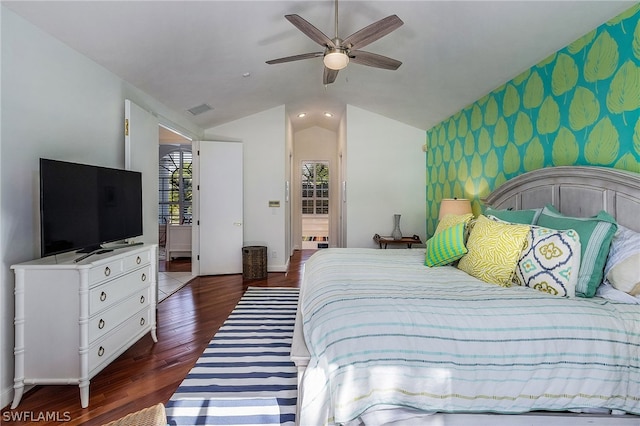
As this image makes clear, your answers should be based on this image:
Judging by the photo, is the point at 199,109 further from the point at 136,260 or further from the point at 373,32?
the point at 373,32

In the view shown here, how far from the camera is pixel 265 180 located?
5430 mm

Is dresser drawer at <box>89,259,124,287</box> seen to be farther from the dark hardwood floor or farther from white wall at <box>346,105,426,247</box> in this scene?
white wall at <box>346,105,426,247</box>

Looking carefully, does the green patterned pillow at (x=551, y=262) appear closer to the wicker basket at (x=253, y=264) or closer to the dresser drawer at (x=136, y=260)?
the dresser drawer at (x=136, y=260)

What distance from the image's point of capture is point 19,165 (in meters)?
1.96

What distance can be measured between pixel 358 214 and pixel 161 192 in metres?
4.83

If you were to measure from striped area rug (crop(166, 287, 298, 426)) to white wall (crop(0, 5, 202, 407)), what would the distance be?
3.64 ft

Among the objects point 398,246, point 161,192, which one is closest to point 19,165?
point 398,246

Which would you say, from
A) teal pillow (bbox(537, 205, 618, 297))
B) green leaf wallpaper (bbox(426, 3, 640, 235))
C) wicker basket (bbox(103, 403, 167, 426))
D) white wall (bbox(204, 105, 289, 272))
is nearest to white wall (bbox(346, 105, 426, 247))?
white wall (bbox(204, 105, 289, 272))

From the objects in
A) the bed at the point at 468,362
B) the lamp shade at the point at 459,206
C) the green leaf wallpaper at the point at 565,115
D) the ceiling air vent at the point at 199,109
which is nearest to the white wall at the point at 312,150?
the ceiling air vent at the point at 199,109

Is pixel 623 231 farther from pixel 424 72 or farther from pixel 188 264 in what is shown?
pixel 188 264

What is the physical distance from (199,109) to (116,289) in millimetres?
2996

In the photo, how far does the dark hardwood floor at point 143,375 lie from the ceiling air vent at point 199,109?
2.55m

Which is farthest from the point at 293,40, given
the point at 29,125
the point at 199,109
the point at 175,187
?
the point at 175,187

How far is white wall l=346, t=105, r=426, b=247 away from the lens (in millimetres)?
5367
